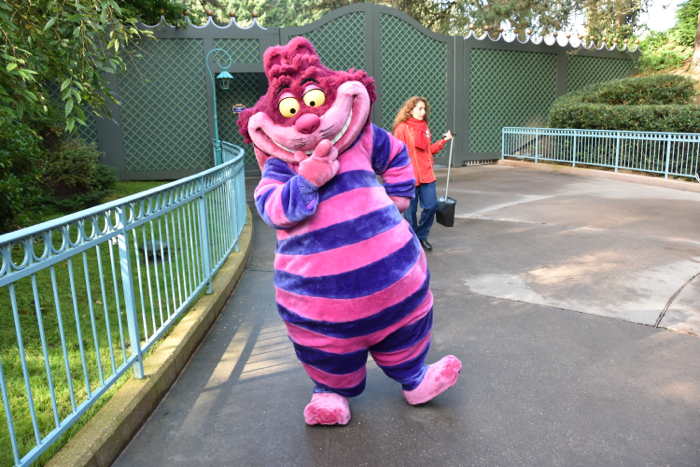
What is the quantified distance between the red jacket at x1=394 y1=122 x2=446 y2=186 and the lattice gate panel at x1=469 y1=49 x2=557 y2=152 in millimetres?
9585

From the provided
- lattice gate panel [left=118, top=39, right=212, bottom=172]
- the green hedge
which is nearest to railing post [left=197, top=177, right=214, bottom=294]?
lattice gate panel [left=118, top=39, right=212, bottom=172]

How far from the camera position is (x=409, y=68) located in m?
14.2

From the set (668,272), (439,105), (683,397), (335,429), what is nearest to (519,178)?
(439,105)

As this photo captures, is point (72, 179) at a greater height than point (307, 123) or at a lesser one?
lesser

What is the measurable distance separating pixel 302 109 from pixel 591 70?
16.3 metres

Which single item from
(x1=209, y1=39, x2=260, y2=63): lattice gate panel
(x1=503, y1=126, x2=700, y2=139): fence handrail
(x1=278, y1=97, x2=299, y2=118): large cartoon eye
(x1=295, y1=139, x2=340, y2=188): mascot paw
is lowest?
(x1=503, y1=126, x2=700, y2=139): fence handrail

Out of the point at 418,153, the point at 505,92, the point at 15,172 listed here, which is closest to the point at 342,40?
the point at 505,92

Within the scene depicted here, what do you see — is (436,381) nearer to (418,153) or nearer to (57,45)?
(418,153)

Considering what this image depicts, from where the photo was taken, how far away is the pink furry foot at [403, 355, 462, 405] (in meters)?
2.91

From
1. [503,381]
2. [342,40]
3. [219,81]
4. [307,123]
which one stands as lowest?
[503,381]

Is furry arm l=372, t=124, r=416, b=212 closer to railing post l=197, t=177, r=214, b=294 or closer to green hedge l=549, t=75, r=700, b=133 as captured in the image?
railing post l=197, t=177, r=214, b=294

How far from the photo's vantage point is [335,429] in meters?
2.83

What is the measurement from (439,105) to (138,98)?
7.46 meters

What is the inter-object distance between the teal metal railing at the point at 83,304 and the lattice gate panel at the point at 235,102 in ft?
27.6
